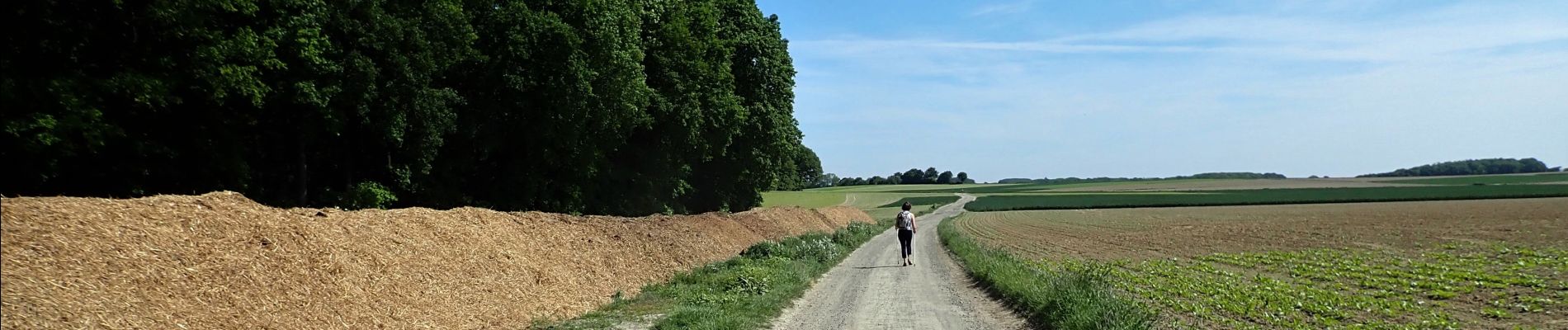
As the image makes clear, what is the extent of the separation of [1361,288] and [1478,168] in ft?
679

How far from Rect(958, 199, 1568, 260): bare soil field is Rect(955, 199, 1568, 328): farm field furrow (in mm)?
99

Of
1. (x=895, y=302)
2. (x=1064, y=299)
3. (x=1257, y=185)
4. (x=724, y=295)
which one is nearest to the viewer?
(x=1064, y=299)

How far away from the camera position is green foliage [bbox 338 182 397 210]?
2502 centimetres

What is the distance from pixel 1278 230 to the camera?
4659cm

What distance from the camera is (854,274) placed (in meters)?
20.5

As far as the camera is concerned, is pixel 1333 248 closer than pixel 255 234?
No

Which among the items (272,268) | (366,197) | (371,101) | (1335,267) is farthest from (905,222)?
(272,268)

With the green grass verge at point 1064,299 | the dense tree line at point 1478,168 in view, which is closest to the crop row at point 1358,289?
the green grass verge at point 1064,299

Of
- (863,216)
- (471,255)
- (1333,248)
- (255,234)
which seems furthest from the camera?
(863,216)

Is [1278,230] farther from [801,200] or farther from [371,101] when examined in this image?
[801,200]

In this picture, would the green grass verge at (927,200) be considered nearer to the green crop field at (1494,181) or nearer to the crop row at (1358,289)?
the green crop field at (1494,181)

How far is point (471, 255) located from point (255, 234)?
3.91 m

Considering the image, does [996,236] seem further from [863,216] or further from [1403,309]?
[1403,309]

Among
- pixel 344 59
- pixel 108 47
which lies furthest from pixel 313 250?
pixel 344 59
